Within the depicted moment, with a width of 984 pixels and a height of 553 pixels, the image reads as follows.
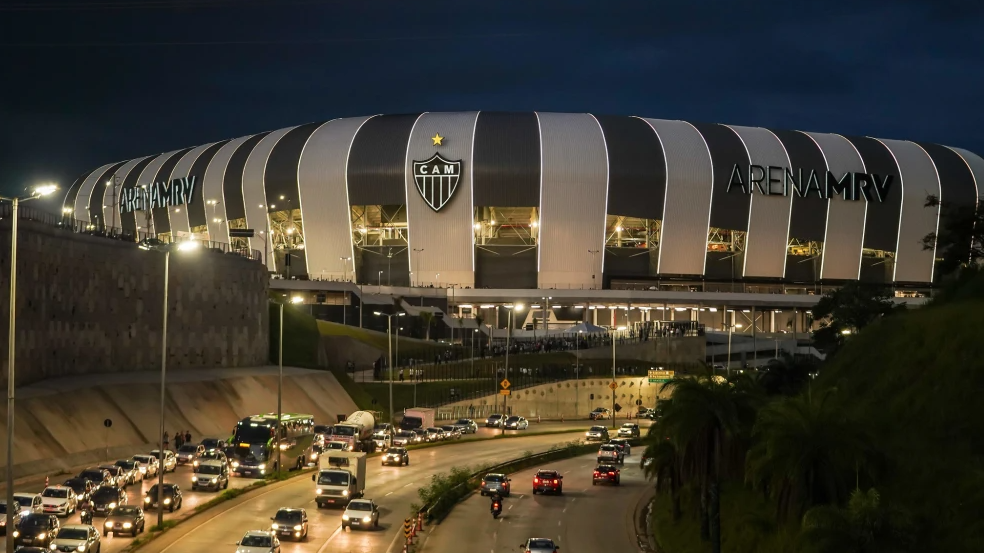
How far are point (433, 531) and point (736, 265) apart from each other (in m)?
99.7

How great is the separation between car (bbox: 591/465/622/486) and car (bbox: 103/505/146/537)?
2409 cm

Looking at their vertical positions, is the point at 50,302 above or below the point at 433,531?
above

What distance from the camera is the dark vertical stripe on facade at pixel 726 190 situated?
130875mm

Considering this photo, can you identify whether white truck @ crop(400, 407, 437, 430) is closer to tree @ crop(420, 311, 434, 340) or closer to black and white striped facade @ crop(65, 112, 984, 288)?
tree @ crop(420, 311, 434, 340)

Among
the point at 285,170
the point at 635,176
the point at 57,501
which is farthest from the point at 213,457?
the point at 285,170

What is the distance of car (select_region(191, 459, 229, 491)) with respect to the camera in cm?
4512

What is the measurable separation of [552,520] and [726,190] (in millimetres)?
92305

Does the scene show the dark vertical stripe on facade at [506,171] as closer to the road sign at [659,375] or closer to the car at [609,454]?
the road sign at [659,375]

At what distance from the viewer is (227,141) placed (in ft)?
486

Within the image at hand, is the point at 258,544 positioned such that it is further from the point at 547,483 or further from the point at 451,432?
the point at 451,432

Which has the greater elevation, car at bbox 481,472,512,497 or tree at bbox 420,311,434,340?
car at bbox 481,472,512,497

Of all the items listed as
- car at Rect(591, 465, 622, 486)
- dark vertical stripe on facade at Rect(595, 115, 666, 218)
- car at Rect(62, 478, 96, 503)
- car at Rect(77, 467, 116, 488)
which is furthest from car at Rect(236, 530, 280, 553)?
dark vertical stripe on facade at Rect(595, 115, 666, 218)

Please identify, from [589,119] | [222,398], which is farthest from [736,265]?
[222,398]

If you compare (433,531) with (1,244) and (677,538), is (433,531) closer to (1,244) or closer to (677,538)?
(677,538)
